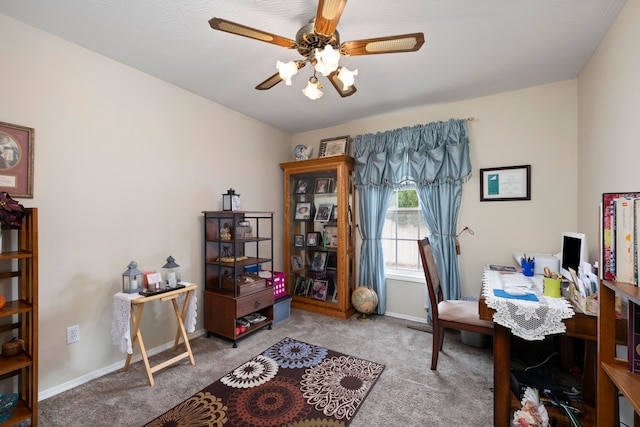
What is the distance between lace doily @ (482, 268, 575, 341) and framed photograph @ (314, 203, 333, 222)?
219 centimetres

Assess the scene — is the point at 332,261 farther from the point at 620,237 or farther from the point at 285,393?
the point at 620,237

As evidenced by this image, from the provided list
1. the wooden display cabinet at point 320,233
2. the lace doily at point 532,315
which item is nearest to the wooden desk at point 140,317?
the wooden display cabinet at point 320,233

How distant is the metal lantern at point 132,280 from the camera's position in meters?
2.08

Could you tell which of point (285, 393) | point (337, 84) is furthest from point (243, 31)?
point (285, 393)

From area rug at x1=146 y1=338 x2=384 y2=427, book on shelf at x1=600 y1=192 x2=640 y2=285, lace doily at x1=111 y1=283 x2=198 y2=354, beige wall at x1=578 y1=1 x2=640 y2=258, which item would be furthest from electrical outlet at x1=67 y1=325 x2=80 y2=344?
beige wall at x1=578 y1=1 x2=640 y2=258

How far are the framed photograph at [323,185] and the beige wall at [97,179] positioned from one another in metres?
1.36

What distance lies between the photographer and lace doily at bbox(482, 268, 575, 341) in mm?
1438

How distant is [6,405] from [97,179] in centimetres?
146

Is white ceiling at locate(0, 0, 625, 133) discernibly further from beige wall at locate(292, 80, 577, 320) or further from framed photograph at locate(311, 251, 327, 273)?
framed photograph at locate(311, 251, 327, 273)

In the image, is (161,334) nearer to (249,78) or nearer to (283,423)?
(283,423)

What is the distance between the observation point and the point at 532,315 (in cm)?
148

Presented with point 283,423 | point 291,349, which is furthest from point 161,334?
point 283,423

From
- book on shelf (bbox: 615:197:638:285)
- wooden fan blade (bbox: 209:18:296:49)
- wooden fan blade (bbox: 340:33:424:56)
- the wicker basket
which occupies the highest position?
wooden fan blade (bbox: 209:18:296:49)

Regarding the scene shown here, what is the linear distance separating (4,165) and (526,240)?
4.19 m
